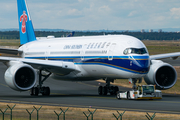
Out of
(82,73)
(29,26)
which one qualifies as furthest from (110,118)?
(29,26)

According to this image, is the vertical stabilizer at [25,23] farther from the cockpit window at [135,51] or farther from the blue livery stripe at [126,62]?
the cockpit window at [135,51]

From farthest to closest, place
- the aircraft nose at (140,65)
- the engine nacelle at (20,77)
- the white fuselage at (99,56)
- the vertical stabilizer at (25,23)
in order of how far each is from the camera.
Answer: the vertical stabilizer at (25,23), the engine nacelle at (20,77), the white fuselage at (99,56), the aircraft nose at (140,65)

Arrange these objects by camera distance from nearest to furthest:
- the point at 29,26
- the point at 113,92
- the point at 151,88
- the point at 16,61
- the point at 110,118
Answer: the point at 110,118, the point at 151,88, the point at 16,61, the point at 113,92, the point at 29,26

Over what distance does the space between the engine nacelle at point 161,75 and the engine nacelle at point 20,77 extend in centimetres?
1124

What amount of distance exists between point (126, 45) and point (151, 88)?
14.7 feet

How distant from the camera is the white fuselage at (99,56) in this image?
3300cm

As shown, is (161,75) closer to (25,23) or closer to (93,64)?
(93,64)

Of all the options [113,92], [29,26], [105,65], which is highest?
[29,26]

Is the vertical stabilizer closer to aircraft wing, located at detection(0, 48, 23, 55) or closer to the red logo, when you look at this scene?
the red logo

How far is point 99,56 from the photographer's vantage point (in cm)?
3644

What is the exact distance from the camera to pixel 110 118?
21.5 m

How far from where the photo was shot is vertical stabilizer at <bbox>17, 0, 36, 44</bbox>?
50844 mm

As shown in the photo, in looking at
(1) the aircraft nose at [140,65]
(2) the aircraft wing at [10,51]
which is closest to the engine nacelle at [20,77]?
(2) the aircraft wing at [10,51]

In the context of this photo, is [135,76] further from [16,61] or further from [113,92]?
[16,61]
